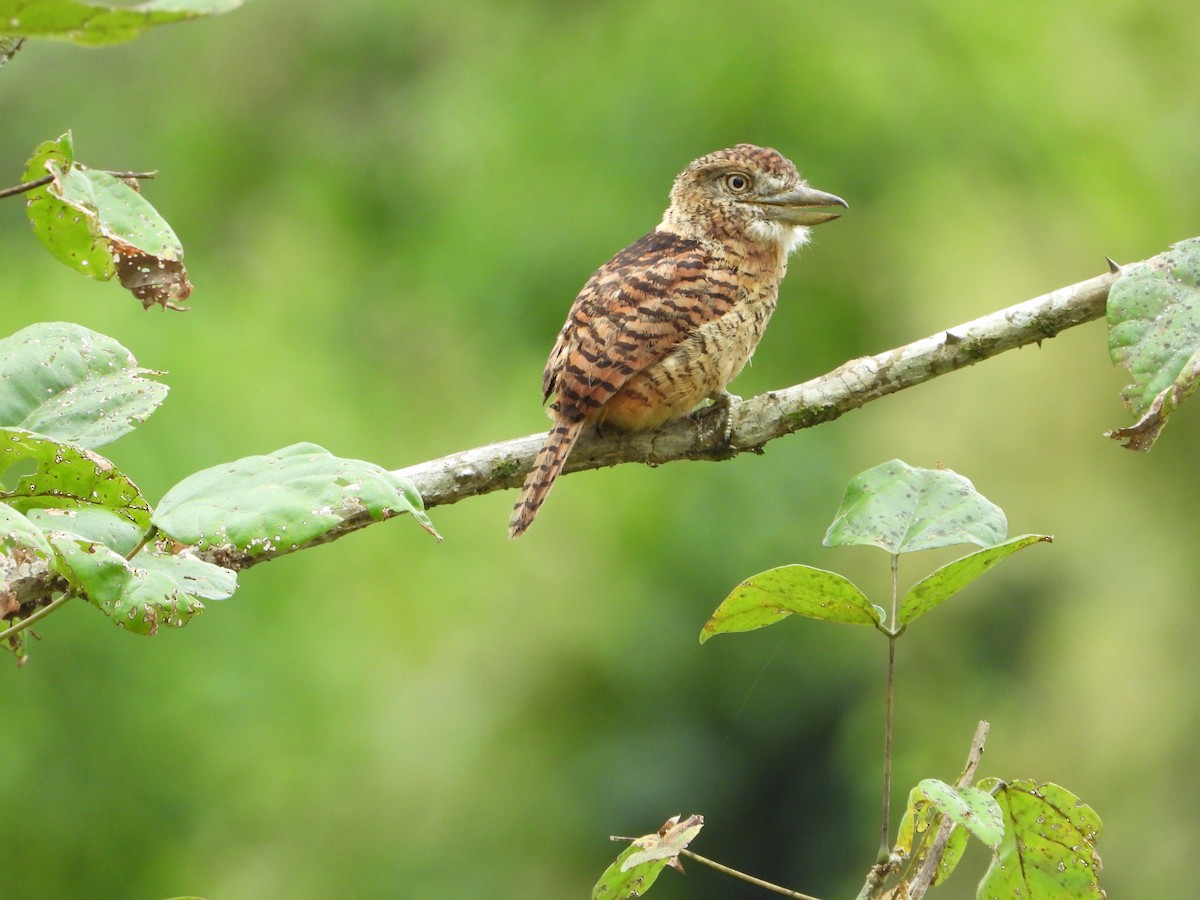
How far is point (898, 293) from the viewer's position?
12.0m

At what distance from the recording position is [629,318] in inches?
127

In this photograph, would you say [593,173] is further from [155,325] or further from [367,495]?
[367,495]

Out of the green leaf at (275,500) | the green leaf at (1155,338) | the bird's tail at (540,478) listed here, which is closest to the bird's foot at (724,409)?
the bird's tail at (540,478)

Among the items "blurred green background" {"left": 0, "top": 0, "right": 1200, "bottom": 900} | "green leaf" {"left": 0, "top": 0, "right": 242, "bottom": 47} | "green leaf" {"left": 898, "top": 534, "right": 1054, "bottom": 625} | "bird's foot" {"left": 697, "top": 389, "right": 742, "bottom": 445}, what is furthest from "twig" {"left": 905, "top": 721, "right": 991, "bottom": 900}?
"blurred green background" {"left": 0, "top": 0, "right": 1200, "bottom": 900}

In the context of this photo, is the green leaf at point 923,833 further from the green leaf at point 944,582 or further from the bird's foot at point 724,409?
the bird's foot at point 724,409

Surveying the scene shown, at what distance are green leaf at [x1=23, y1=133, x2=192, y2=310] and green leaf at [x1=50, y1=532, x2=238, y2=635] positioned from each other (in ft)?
1.35

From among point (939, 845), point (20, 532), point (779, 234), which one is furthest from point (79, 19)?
point (779, 234)

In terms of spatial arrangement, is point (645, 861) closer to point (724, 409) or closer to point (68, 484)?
point (68, 484)

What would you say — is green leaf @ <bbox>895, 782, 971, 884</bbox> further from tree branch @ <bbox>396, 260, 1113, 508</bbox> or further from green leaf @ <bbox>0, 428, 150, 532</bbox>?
tree branch @ <bbox>396, 260, 1113, 508</bbox>

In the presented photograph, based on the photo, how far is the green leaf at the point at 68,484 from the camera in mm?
1207

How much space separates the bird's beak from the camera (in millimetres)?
3705

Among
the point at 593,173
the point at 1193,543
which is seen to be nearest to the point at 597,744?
the point at 1193,543

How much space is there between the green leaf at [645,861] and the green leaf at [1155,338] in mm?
761

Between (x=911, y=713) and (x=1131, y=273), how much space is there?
7518 millimetres
